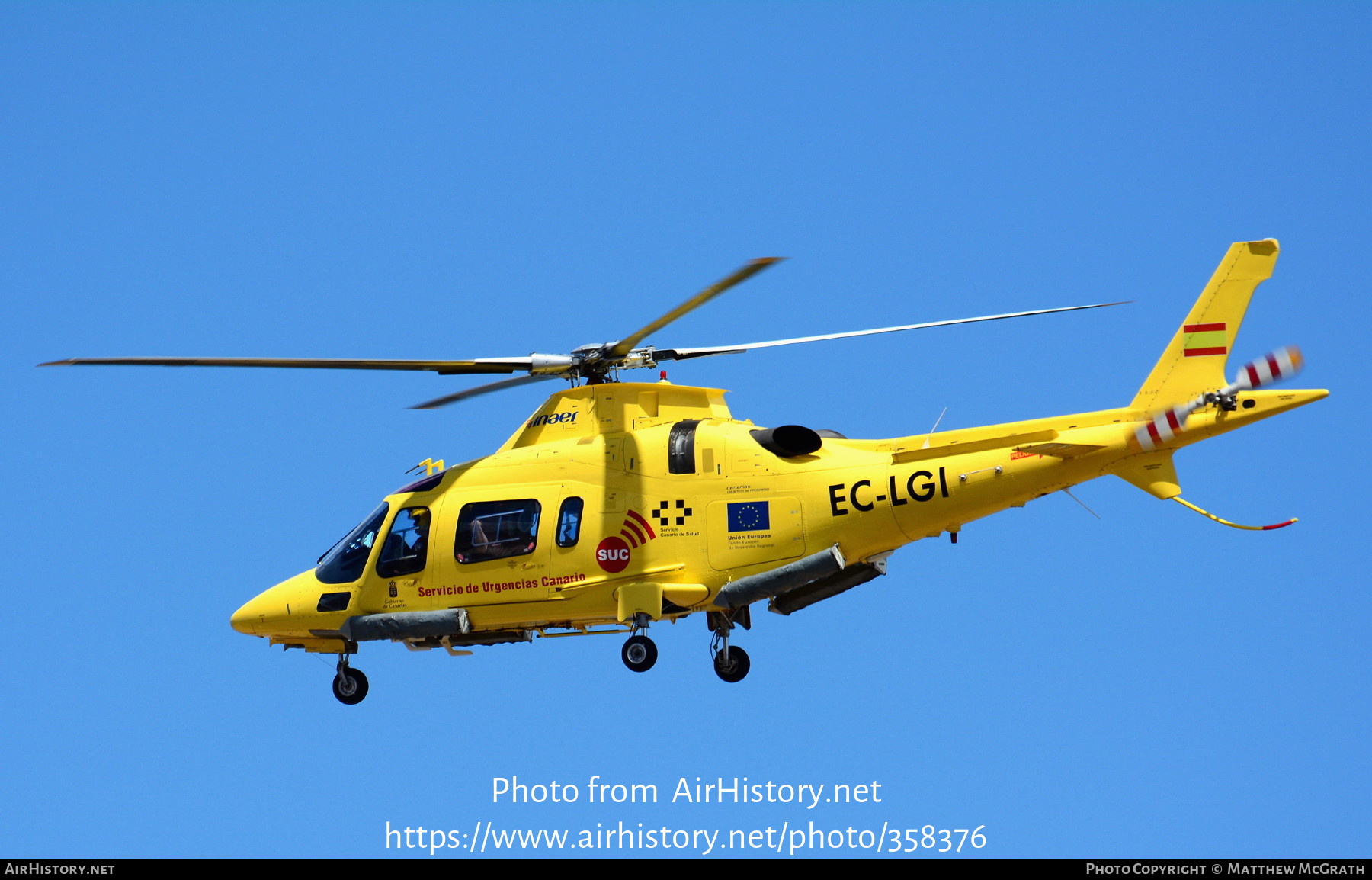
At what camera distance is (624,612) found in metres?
26.6

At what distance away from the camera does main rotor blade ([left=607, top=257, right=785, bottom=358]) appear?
854 inches

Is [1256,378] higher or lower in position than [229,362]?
lower

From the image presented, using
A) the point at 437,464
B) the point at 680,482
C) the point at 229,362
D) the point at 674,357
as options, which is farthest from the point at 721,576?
the point at 229,362

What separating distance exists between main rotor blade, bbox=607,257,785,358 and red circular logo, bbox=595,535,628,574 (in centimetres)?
278

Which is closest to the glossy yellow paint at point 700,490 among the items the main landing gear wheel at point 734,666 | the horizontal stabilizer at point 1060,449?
the horizontal stabilizer at point 1060,449

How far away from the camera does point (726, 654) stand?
27.6 metres

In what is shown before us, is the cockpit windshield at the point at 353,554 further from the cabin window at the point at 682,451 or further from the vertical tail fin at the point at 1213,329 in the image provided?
the vertical tail fin at the point at 1213,329

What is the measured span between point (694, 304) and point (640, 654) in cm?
602

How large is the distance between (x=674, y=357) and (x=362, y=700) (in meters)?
7.74

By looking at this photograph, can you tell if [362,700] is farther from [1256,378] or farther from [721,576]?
[1256,378]

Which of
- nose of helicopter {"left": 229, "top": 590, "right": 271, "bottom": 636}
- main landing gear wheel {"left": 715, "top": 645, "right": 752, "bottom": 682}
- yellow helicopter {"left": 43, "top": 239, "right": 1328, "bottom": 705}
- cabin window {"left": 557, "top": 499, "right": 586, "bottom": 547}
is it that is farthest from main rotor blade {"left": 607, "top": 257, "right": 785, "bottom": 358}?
nose of helicopter {"left": 229, "top": 590, "right": 271, "bottom": 636}

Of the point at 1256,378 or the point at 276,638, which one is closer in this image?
the point at 1256,378

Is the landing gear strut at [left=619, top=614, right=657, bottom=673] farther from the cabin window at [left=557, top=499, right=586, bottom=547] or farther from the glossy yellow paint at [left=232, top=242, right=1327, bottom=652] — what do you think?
the cabin window at [left=557, top=499, right=586, bottom=547]

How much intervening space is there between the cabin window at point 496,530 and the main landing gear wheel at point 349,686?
123 inches
